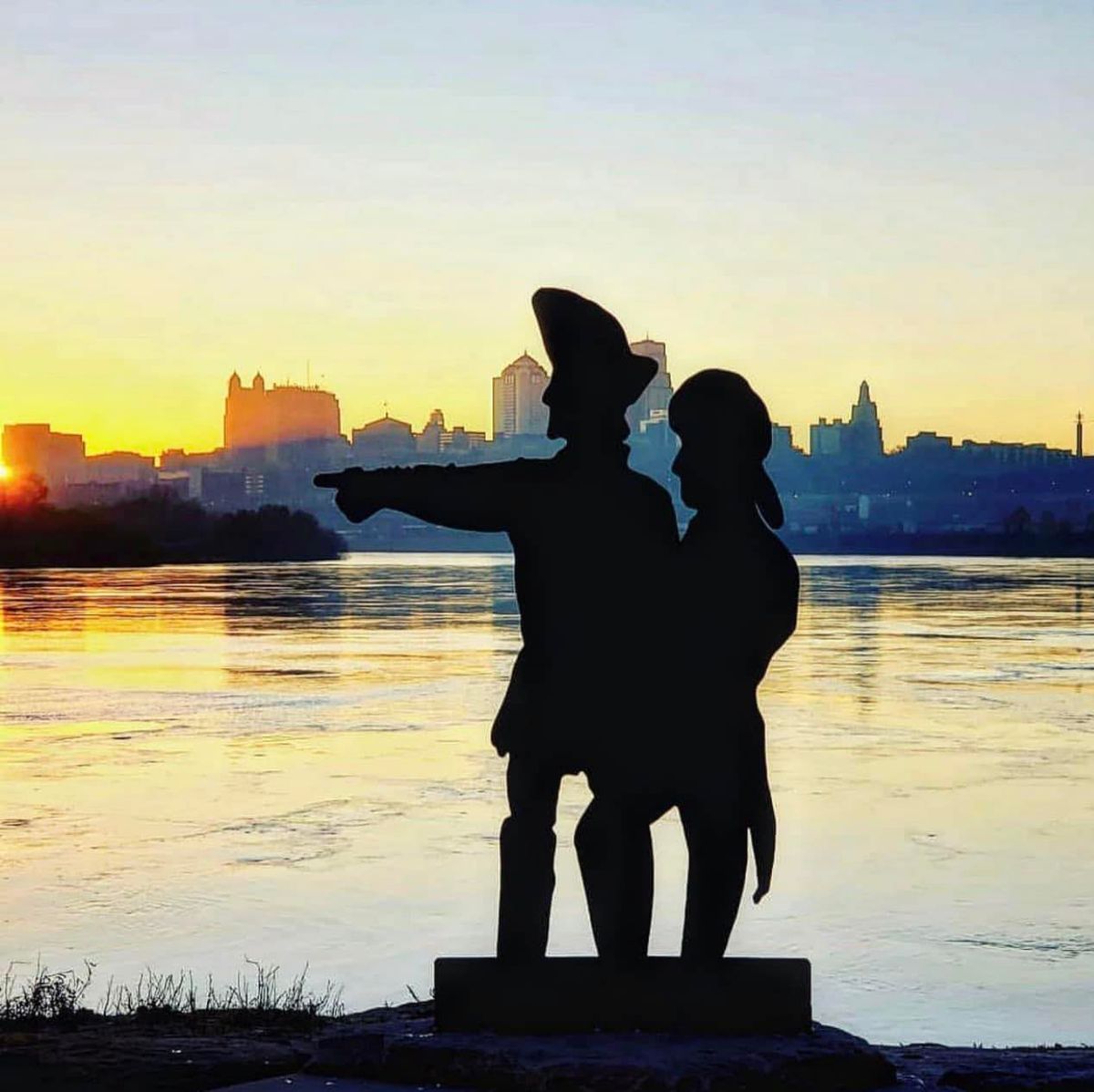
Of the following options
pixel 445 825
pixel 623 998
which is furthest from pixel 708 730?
pixel 445 825

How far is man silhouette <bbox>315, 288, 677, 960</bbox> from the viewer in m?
7.07

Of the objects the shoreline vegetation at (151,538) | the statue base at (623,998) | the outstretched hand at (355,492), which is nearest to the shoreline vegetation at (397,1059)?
the statue base at (623,998)

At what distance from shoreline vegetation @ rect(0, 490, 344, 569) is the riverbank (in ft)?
344

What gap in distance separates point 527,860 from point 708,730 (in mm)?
804

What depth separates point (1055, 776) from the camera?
71.2ft

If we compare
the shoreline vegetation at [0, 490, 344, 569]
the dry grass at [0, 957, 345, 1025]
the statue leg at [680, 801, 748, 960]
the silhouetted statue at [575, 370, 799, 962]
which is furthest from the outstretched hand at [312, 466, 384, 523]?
the shoreline vegetation at [0, 490, 344, 569]

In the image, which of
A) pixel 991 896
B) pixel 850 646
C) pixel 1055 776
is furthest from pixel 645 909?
pixel 850 646

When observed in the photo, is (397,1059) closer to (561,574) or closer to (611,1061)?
(611,1061)

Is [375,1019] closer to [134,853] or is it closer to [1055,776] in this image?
[134,853]

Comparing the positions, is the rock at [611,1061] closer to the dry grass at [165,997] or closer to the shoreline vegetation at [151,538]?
the dry grass at [165,997]

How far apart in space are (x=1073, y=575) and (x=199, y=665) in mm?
73841

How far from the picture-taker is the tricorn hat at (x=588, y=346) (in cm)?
716

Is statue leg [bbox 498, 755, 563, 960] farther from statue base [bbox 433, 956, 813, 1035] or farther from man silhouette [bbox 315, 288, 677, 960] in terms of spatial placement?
statue base [bbox 433, 956, 813, 1035]

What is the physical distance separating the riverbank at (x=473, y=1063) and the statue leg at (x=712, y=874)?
0.48 metres
